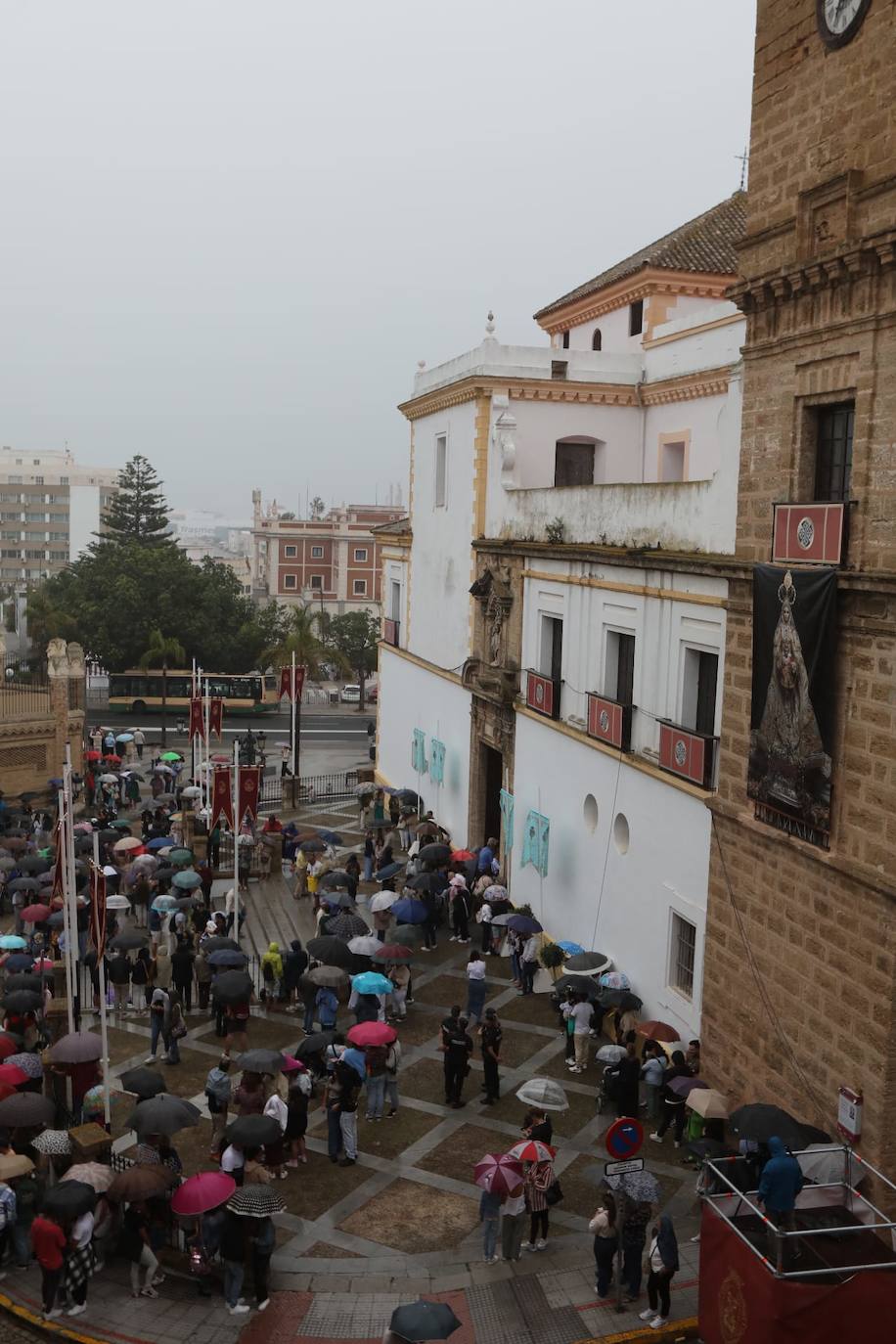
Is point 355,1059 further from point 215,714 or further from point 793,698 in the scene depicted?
point 215,714

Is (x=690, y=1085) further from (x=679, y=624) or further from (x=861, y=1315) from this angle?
(x=679, y=624)

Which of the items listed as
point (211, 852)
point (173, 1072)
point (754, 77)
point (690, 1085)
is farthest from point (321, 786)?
point (754, 77)

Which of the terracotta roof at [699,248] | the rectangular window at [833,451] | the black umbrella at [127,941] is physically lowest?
the black umbrella at [127,941]

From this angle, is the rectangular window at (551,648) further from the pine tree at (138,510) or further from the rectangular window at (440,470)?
the pine tree at (138,510)

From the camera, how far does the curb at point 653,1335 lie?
38.3ft

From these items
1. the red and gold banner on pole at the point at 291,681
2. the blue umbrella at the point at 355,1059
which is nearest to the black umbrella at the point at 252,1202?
the blue umbrella at the point at 355,1059

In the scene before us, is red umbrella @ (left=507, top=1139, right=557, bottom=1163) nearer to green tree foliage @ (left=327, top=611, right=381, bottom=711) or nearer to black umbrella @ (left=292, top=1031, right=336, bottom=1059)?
black umbrella @ (left=292, top=1031, right=336, bottom=1059)

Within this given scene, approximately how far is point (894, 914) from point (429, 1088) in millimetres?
7765

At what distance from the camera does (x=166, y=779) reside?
38.4m

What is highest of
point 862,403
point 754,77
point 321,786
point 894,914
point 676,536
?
point 754,77

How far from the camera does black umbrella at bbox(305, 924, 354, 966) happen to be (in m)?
19.1

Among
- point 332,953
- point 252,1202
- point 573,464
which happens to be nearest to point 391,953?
point 332,953

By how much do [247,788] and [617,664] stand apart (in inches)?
309

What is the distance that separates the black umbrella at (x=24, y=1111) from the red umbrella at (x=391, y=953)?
22.0 feet
